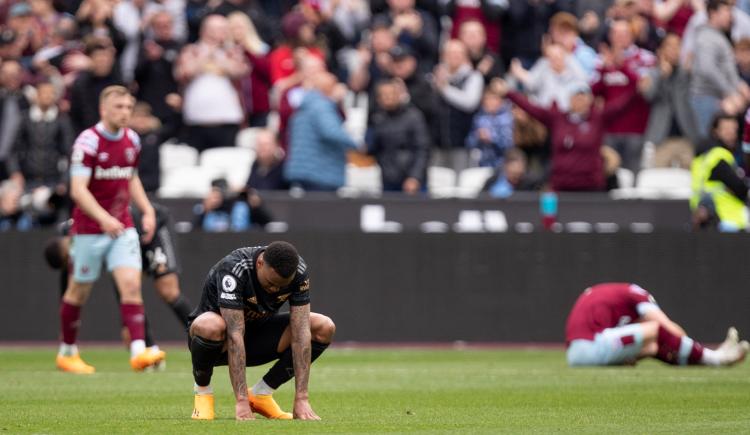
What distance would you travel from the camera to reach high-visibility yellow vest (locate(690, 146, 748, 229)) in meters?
18.2

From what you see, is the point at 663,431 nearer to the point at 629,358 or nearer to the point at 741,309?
the point at 629,358

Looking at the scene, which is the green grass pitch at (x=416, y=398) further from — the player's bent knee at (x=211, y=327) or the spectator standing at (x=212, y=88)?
the spectator standing at (x=212, y=88)

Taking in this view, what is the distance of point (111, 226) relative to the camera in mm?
13609

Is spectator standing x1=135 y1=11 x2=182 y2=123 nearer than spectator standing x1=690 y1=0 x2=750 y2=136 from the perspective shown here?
No

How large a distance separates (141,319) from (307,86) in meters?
6.72

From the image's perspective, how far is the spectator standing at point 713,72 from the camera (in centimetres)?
2058

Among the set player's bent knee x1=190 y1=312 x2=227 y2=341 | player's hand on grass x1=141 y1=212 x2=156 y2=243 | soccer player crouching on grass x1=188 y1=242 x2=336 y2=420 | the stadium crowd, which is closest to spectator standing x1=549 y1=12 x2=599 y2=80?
the stadium crowd

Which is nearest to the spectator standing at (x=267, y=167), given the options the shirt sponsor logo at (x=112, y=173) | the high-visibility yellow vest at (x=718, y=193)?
the high-visibility yellow vest at (x=718, y=193)

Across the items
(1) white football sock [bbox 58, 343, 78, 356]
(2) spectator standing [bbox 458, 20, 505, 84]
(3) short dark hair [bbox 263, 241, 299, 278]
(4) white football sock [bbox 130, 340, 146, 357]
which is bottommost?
(1) white football sock [bbox 58, 343, 78, 356]

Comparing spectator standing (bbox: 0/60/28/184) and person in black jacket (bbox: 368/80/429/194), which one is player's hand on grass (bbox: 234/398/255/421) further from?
spectator standing (bbox: 0/60/28/184)

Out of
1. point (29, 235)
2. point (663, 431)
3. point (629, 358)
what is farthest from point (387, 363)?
point (663, 431)

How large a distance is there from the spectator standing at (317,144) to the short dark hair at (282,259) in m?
10.7

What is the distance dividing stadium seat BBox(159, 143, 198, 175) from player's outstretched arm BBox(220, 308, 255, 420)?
1215cm

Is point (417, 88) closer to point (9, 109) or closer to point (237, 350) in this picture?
point (9, 109)
